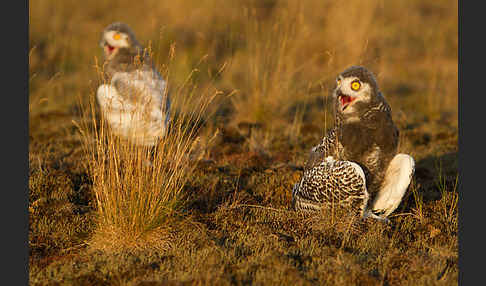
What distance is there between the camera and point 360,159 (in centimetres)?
521

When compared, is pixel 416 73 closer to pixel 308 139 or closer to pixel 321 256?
pixel 308 139

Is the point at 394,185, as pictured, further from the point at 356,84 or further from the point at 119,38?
the point at 119,38

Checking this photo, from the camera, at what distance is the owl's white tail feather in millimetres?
5152

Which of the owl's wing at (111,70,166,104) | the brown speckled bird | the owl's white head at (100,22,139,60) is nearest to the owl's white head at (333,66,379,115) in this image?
the brown speckled bird

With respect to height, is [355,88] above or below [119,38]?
below

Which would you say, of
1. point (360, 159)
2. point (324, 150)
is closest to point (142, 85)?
point (324, 150)

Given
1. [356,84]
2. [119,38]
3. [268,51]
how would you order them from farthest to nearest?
[268,51]
[119,38]
[356,84]

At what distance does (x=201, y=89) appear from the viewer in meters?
10.6

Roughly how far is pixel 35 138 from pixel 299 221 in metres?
4.67

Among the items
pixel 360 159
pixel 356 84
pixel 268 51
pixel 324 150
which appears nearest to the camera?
pixel 356 84

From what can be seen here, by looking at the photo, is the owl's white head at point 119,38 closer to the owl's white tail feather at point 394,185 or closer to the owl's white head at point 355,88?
the owl's white head at point 355,88

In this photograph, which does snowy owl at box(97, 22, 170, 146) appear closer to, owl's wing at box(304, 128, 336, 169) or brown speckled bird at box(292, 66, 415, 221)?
owl's wing at box(304, 128, 336, 169)

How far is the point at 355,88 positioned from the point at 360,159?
70 cm

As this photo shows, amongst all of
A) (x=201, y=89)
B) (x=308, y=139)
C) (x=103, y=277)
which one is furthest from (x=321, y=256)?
(x=201, y=89)
